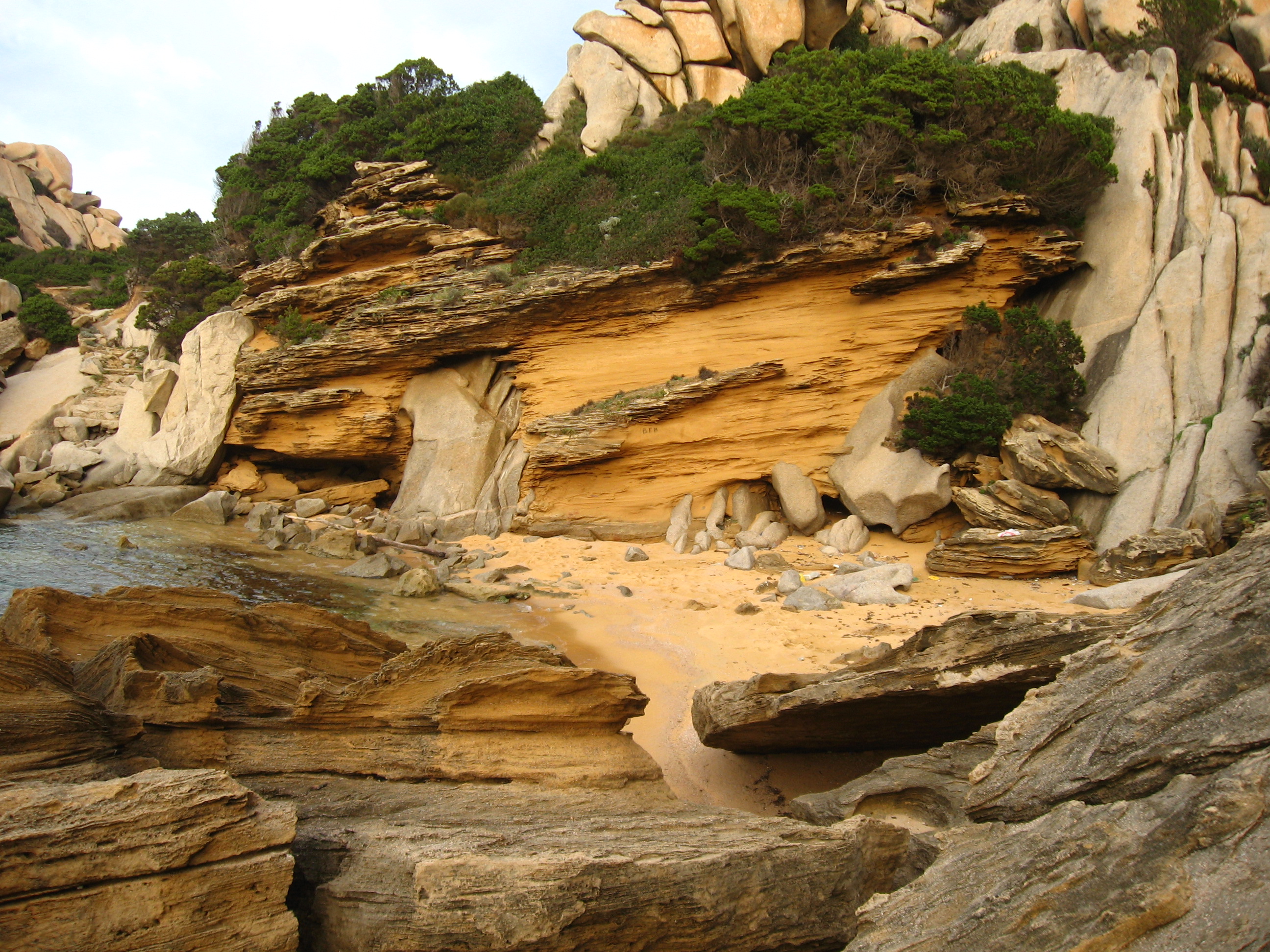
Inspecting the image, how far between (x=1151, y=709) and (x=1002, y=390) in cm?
1239

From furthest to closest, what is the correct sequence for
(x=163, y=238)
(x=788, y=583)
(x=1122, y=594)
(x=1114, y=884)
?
(x=163, y=238) < (x=788, y=583) < (x=1122, y=594) < (x=1114, y=884)

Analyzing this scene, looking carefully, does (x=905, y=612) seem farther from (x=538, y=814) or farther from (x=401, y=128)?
(x=401, y=128)

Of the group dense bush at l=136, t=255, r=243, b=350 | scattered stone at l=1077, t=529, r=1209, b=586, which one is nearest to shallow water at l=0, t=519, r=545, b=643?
scattered stone at l=1077, t=529, r=1209, b=586

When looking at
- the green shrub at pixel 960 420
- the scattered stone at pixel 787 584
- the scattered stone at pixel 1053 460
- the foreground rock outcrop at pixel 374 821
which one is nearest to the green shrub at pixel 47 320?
the foreground rock outcrop at pixel 374 821

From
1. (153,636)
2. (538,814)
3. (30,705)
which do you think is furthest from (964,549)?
(30,705)

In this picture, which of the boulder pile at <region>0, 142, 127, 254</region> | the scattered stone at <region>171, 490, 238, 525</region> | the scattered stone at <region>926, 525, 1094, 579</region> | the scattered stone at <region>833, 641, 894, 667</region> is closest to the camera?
the scattered stone at <region>833, 641, 894, 667</region>

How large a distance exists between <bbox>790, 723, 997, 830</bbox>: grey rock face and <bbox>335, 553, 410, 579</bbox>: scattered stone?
36.9ft

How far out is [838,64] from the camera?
62.7 ft

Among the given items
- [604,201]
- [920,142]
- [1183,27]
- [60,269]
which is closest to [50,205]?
[60,269]

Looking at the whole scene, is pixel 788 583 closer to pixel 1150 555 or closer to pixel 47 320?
pixel 1150 555

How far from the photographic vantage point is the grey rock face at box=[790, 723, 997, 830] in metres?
4.83

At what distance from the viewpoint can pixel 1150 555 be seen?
1095 centimetres

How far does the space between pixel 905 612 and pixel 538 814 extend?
734cm

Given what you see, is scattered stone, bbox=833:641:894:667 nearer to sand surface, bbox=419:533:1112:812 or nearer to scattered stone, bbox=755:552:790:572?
sand surface, bbox=419:533:1112:812
